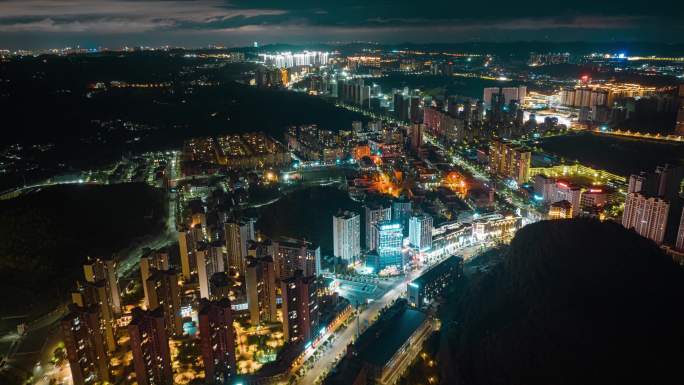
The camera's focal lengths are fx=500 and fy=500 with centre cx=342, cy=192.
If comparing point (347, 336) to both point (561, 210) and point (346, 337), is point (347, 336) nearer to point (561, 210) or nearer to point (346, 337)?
point (346, 337)

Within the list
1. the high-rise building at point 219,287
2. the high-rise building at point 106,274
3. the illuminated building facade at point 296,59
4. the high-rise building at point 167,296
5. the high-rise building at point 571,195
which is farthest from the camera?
the illuminated building facade at point 296,59

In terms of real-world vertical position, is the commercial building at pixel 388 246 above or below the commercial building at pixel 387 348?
above

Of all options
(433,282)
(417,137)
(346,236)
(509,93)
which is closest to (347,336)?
(433,282)

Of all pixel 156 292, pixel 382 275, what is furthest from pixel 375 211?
pixel 156 292

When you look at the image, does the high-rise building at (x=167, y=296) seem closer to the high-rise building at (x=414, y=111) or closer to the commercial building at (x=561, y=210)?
the commercial building at (x=561, y=210)

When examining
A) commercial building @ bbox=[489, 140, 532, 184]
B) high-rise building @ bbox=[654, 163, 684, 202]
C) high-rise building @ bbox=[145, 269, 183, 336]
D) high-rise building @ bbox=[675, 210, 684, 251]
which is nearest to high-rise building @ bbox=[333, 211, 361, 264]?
high-rise building @ bbox=[145, 269, 183, 336]

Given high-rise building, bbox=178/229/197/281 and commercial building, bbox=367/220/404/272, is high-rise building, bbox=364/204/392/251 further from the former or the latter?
high-rise building, bbox=178/229/197/281

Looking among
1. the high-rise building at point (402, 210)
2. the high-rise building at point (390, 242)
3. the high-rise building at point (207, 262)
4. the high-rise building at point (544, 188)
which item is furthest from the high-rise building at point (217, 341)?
the high-rise building at point (544, 188)
